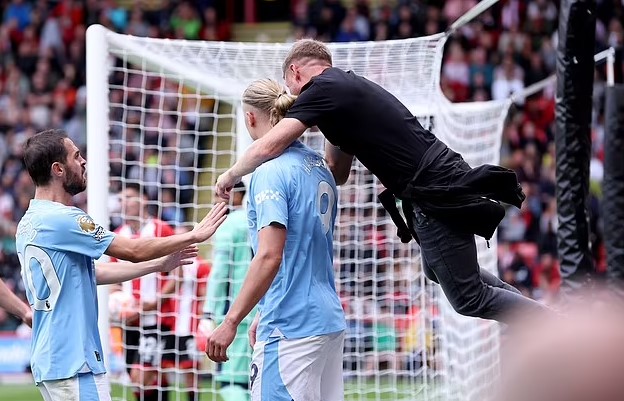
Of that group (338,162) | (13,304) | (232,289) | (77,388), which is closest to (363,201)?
(232,289)

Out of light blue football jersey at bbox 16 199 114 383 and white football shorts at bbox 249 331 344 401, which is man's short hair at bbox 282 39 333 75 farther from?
white football shorts at bbox 249 331 344 401

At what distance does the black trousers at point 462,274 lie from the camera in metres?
4.41

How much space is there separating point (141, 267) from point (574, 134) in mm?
2959

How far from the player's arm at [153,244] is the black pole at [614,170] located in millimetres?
4650

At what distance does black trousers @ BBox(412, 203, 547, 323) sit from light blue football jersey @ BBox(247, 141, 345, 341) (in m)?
0.46

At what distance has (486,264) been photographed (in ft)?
28.7

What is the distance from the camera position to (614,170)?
823cm

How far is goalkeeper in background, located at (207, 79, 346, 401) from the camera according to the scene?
4.10 meters

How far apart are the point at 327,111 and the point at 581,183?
2.52 metres

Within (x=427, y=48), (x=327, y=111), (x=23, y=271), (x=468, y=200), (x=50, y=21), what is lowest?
(x=23, y=271)

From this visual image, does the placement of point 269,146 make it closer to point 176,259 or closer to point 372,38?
point 176,259

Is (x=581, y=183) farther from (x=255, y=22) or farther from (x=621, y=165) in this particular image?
(x=255, y=22)

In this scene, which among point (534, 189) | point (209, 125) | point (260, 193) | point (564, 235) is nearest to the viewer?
point (260, 193)

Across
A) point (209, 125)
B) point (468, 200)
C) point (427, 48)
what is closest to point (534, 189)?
point (209, 125)
